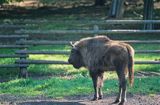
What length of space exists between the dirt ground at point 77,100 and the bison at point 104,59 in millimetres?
242

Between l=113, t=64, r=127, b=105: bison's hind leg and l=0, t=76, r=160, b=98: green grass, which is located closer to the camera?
l=113, t=64, r=127, b=105: bison's hind leg

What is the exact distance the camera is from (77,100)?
1099cm

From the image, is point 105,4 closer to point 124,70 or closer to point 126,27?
point 126,27

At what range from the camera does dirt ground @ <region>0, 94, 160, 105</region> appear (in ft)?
34.7

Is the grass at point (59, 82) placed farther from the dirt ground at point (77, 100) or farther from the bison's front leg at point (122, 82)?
the bison's front leg at point (122, 82)

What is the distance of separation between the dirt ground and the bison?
0.79 feet

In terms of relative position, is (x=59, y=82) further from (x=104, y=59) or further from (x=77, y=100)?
(x=104, y=59)

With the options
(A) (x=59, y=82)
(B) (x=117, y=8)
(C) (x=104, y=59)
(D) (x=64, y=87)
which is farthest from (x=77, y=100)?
(B) (x=117, y=8)

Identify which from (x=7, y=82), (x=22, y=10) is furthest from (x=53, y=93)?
(x=22, y=10)

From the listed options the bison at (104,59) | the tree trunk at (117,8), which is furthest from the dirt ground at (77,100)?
the tree trunk at (117,8)

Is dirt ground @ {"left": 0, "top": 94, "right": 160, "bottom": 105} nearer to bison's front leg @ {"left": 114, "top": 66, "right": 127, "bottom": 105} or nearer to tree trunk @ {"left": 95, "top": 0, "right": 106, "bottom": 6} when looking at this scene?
bison's front leg @ {"left": 114, "top": 66, "right": 127, "bottom": 105}

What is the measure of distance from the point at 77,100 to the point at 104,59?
117 centimetres

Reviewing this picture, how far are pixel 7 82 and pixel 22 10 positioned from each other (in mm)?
21010

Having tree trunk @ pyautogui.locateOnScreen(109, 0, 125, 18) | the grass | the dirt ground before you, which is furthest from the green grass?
tree trunk @ pyautogui.locateOnScreen(109, 0, 125, 18)
